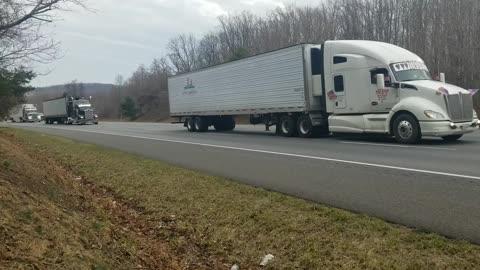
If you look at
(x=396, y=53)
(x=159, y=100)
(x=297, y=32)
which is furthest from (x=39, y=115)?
(x=396, y=53)

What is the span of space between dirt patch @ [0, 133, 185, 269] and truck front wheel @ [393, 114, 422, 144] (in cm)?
1051

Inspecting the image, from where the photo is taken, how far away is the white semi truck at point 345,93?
1496 cm

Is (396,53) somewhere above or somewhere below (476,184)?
above

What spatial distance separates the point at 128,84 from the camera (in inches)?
4407

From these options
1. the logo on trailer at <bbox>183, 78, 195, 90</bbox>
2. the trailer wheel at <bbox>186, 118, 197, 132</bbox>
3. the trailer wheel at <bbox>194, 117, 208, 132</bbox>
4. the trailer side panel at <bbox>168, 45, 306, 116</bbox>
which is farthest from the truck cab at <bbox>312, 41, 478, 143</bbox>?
the trailer wheel at <bbox>186, 118, 197, 132</bbox>

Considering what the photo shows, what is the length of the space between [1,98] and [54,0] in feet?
94.2

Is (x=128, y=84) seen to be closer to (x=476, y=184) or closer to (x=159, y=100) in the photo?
(x=159, y=100)

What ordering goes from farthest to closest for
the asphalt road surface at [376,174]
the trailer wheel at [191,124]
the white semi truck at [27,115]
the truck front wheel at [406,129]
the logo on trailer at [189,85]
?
the white semi truck at [27,115] → the trailer wheel at [191,124] → the logo on trailer at [189,85] → the truck front wheel at [406,129] → the asphalt road surface at [376,174]

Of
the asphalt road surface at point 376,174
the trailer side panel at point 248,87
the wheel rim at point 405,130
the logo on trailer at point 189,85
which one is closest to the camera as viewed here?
the asphalt road surface at point 376,174

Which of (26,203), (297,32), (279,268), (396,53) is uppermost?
(297,32)

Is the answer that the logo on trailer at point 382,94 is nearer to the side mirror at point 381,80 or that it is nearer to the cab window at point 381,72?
the side mirror at point 381,80

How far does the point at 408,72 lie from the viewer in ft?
53.6

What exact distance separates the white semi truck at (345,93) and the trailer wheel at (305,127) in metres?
0.04

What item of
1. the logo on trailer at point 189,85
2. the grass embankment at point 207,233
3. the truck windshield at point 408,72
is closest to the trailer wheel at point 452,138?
the truck windshield at point 408,72
